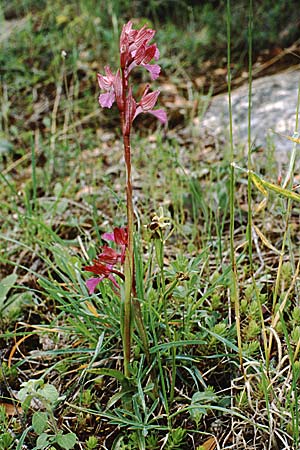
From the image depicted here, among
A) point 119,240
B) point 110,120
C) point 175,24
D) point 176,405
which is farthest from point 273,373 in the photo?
point 175,24

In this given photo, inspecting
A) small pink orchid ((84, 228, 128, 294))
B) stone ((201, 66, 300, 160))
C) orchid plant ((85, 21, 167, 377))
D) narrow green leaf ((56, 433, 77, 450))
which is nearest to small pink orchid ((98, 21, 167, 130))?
orchid plant ((85, 21, 167, 377))

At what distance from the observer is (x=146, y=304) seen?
58.6 inches

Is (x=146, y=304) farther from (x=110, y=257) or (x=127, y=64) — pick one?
(x=127, y=64)

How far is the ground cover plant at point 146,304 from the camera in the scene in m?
1.30

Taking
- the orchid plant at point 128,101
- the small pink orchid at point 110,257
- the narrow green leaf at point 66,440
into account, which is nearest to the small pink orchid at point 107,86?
the orchid plant at point 128,101

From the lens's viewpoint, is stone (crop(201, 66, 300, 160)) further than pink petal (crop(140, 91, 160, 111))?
Yes

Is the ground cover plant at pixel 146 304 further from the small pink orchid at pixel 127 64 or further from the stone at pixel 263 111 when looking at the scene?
the stone at pixel 263 111

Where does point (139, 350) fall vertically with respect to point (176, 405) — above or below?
above

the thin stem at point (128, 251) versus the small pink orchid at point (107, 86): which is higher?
the small pink orchid at point (107, 86)

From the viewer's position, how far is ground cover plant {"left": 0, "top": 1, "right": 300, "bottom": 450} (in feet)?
4.26

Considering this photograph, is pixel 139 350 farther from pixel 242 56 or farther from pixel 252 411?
pixel 242 56

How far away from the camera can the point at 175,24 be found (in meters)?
3.68

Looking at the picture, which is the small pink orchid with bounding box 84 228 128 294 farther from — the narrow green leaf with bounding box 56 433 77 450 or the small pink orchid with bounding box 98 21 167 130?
the narrow green leaf with bounding box 56 433 77 450

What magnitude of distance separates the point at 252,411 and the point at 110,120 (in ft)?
6.69
